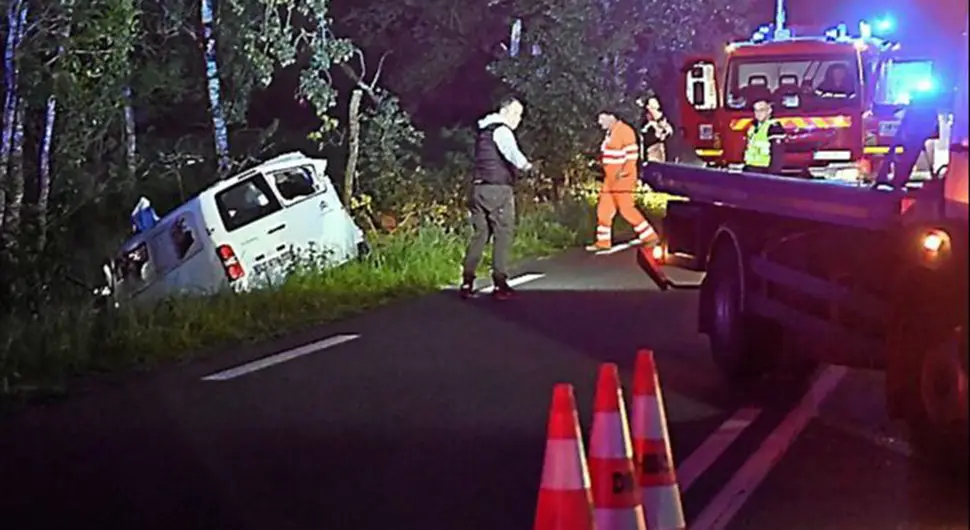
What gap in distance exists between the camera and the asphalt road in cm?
738

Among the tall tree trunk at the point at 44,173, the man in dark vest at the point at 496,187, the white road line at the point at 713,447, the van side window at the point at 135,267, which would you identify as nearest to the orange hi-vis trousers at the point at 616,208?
the man in dark vest at the point at 496,187

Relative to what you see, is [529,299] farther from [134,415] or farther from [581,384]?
[134,415]

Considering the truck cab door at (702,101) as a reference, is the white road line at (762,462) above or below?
below

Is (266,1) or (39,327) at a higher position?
(266,1)

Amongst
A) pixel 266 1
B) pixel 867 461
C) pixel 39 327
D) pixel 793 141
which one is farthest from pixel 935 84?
pixel 266 1

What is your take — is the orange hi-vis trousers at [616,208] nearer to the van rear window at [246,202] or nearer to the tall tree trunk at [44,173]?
the van rear window at [246,202]

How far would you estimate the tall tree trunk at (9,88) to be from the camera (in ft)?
60.8

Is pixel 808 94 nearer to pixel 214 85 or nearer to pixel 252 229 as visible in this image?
pixel 252 229

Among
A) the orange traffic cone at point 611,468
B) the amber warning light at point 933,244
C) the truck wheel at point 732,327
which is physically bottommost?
the truck wheel at point 732,327

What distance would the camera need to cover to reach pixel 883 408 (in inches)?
386

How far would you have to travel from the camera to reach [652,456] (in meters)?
6.58

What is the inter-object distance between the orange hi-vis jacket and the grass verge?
2.11 m

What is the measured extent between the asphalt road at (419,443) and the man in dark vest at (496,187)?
2.20 m

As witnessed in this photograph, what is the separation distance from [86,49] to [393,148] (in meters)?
7.34
